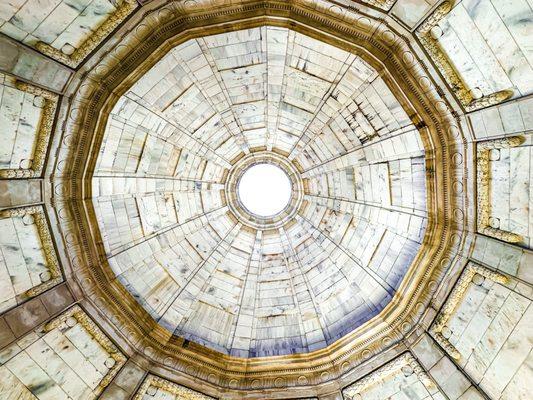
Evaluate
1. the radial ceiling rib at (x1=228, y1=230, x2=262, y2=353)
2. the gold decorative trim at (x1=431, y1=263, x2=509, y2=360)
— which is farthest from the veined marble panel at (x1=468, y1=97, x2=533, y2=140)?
the radial ceiling rib at (x1=228, y1=230, x2=262, y2=353)

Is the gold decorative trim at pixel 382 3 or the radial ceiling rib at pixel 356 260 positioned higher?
the gold decorative trim at pixel 382 3

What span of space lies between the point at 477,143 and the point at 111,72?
25.4 feet

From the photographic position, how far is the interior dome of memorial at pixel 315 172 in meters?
6.66

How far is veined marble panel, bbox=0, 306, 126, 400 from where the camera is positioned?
23.9 ft

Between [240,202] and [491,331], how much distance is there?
9041mm

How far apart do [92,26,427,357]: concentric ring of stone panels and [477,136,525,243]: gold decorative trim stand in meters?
1.40

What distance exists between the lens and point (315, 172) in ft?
40.8

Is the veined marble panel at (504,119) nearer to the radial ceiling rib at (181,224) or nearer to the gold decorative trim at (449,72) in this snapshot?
the gold decorative trim at (449,72)

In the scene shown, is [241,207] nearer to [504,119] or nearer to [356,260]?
[356,260]

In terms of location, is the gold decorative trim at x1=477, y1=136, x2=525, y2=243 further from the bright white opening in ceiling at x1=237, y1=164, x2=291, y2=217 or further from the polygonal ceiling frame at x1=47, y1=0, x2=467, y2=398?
the bright white opening in ceiling at x1=237, y1=164, x2=291, y2=217

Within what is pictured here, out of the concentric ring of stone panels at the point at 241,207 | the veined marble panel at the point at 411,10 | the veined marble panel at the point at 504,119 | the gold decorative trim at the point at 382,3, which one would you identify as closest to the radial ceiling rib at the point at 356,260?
the concentric ring of stone panels at the point at 241,207

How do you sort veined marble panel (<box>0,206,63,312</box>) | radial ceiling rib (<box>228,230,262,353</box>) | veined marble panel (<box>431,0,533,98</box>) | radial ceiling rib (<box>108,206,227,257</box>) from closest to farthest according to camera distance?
veined marble panel (<box>431,0,533,98</box>), veined marble panel (<box>0,206,63,312</box>), radial ceiling rib (<box>108,206,227,257</box>), radial ceiling rib (<box>228,230,262,353</box>)

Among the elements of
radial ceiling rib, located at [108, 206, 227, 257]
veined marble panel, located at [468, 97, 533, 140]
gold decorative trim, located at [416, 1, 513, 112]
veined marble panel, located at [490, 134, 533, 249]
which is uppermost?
gold decorative trim, located at [416, 1, 513, 112]

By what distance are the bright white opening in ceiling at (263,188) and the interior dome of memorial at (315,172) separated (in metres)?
2.01
